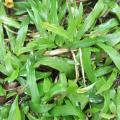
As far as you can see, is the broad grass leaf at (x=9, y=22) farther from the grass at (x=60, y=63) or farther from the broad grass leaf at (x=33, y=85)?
the broad grass leaf at (x=33, y=85)

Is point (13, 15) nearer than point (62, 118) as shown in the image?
No

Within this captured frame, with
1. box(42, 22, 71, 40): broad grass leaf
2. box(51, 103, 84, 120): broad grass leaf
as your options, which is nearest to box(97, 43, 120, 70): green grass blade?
box(42, 22, 71, 40): broad grass leaf

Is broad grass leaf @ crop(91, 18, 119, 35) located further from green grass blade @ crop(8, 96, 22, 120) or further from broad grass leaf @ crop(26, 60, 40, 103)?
green grass blade @ crop(8, 96, 22, 120)

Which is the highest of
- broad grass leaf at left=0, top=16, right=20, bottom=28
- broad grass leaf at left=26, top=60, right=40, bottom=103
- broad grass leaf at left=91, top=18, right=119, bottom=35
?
broad grass leaf at left=0, top=16, right=20, bottom=28

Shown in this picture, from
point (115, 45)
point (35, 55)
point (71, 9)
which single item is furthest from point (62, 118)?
point (71, 9)

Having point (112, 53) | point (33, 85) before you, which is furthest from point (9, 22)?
point (112, 53)

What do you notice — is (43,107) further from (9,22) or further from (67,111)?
(9,22)

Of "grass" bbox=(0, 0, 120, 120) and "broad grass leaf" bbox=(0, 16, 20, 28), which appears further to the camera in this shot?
"broad grass leaf" bbox=(0, 16, 20, 28)

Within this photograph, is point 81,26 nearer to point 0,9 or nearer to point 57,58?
point 57,58

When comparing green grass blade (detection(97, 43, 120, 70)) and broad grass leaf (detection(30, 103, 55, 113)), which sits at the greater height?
green grass blade (detection(97, 43, 120, 70))
